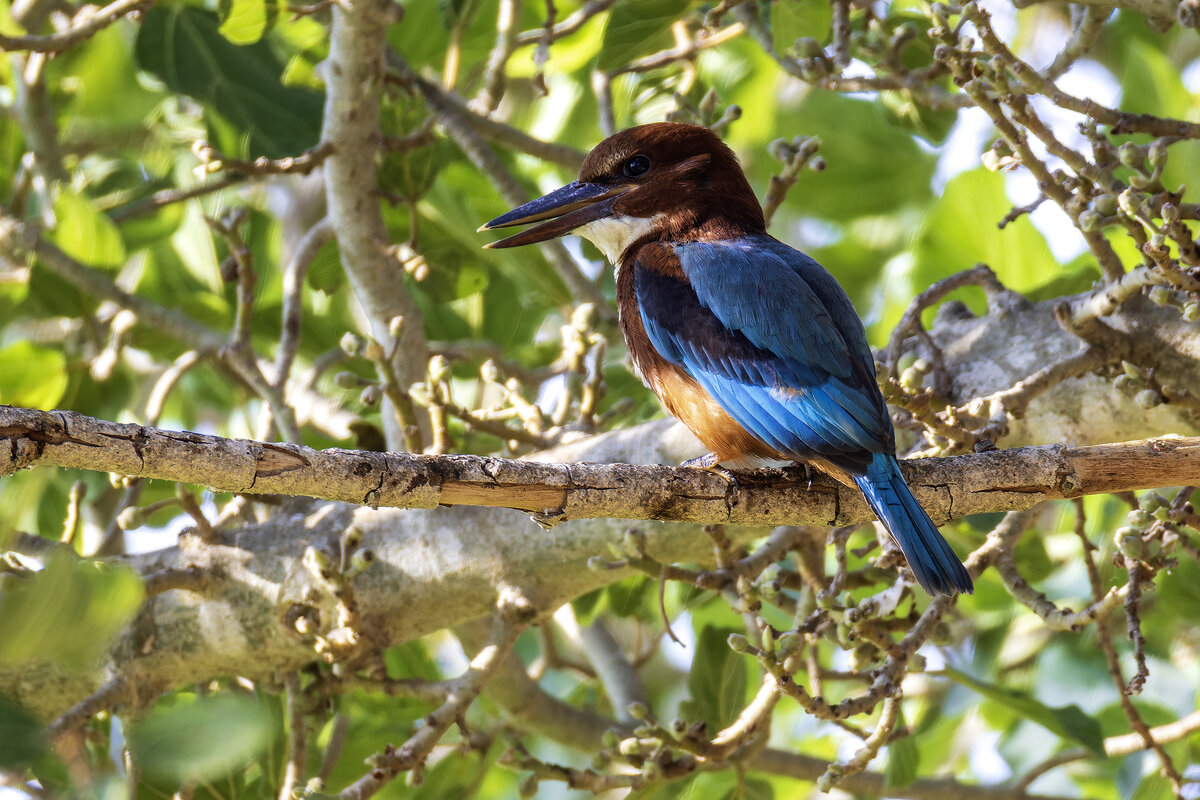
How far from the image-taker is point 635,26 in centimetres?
312

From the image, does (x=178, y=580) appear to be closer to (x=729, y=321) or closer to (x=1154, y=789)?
(x=729, y=321)

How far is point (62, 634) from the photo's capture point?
1203 millimetres

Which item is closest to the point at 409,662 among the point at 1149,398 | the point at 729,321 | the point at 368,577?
the point at 368,577

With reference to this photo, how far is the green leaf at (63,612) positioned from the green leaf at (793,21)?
2.31 m

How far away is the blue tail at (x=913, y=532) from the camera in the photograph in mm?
2023

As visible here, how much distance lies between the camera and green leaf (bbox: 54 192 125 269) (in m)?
3.30

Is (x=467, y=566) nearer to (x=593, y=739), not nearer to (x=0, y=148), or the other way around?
(x=593, y=739)

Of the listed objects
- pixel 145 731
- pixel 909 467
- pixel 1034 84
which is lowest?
pixel 145 731

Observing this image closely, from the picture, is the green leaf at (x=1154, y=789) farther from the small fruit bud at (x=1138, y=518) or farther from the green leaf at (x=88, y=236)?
the green leaf at (x=88, y=236)

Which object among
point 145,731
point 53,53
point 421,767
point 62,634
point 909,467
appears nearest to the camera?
point 62,634

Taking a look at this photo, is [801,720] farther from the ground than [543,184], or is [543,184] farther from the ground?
[543,184]

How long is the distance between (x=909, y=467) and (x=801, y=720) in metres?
2.55

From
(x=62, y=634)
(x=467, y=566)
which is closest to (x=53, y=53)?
(x=467, y=566)

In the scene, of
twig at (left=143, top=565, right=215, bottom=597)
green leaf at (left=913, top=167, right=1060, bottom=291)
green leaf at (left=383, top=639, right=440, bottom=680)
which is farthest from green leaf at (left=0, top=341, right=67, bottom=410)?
green leaf at (left=913, top=167, right=1060, bottom=291)
